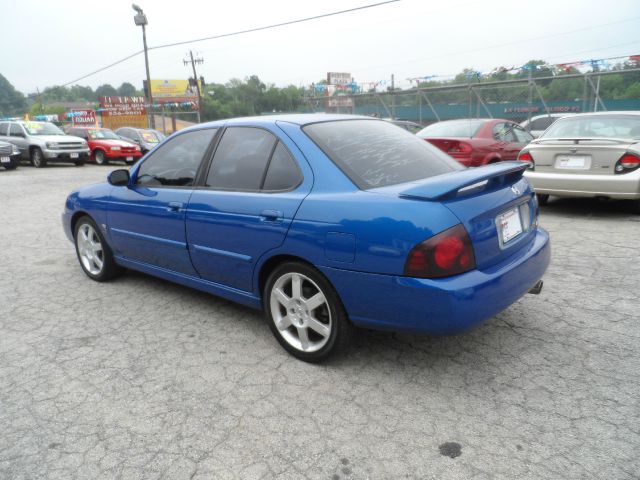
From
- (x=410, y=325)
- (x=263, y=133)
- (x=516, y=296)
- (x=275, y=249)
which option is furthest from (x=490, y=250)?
(x=263, y=133)

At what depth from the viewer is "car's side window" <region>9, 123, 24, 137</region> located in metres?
18.7

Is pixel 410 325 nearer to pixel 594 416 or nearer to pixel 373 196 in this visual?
pixel 373 196

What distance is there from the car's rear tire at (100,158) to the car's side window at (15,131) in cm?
265

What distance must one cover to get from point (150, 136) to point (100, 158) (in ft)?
8.99

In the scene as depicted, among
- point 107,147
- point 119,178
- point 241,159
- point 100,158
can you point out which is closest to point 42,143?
point 107,147

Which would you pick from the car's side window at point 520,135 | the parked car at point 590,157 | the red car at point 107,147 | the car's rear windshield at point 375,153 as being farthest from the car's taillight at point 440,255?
the red car at point 107,147

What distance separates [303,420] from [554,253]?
372 centimetres

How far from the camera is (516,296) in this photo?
2.84 meters

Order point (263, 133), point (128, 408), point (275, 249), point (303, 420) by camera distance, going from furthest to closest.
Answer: point (263, 133) < point (275, 249) < point (128, 408) < point (303, 420)

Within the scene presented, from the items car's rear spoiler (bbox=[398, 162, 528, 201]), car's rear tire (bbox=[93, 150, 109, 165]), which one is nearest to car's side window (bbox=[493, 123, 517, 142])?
car's rear spoiler (bbox=[398, 162, 528, 201])

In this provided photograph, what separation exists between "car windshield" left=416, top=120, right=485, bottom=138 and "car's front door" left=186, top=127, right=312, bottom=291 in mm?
5794

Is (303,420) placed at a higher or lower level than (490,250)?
lower

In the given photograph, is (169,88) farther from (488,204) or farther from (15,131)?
(488,204)

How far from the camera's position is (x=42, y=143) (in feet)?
58.5
